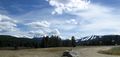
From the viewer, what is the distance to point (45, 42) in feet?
360

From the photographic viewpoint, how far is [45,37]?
374 ft

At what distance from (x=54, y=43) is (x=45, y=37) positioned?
1465cm

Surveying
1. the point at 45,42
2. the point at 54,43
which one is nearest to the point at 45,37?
the point at 45,42

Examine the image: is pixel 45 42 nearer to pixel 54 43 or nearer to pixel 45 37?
pixel 45 37

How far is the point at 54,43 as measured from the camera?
128 metres

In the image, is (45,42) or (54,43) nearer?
(45,42)

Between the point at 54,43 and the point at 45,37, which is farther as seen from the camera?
the point at 54,43

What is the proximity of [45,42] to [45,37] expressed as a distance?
4.75m

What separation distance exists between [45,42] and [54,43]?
61.0 feet
